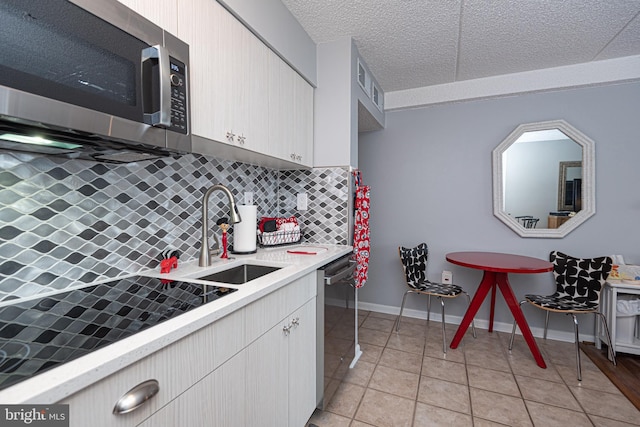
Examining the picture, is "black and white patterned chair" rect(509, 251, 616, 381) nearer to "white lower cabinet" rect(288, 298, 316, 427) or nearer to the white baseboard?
the white baseboard

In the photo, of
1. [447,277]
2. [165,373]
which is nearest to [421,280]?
[447,277]

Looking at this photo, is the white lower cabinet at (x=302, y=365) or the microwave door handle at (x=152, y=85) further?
the white lower cabinet at (x=302, y=365)

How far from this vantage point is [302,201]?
2.44 m

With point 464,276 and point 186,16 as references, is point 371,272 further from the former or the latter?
point 186,16

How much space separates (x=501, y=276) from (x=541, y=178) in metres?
1.09

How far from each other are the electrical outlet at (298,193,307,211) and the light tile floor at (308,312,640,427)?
1.22 m

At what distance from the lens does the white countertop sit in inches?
19.3

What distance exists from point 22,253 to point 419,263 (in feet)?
9.59

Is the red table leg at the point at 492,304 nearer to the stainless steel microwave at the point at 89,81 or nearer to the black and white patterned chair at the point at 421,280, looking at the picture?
the black and white patterned chair at the point at 421,280

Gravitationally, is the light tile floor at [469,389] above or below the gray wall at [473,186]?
below

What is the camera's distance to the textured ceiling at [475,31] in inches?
74.2

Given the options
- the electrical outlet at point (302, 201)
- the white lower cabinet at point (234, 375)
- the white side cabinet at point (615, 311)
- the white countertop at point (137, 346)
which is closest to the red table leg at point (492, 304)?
the white side cabinet at point (615, 311)

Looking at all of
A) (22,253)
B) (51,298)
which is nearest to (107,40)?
(22,253)

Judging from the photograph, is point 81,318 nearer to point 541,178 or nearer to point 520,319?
point 520,319
